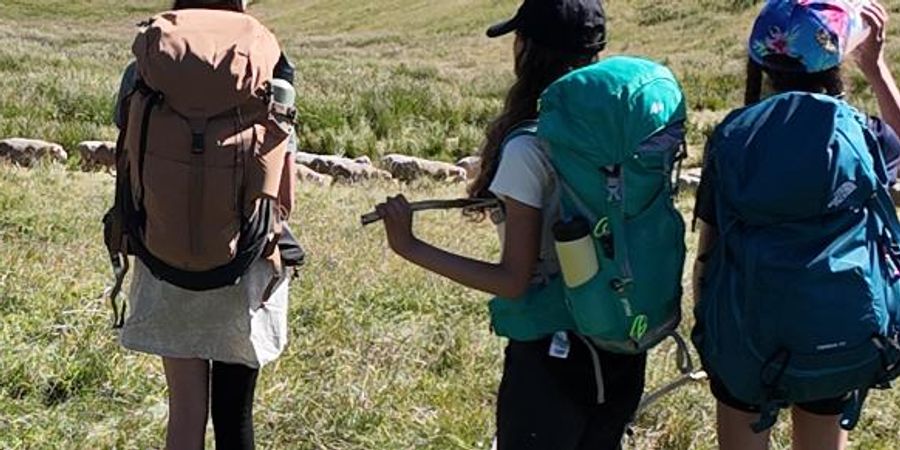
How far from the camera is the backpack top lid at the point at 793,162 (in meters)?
2.44

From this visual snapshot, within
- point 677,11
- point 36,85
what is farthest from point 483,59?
point 36,85

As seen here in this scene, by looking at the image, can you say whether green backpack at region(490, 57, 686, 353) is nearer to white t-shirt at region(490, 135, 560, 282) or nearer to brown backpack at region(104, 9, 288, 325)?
white t-shirt at region(490, 135, 560, 282)

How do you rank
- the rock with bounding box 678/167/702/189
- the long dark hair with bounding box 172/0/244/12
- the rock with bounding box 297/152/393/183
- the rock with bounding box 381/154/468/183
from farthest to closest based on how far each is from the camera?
the rock with bounding box 381/154/468/183 < the rock with bounding box 297/152/393/183 < the rock with bounding box 678/167/702/189 < the long dark hair with bounding box 172/0/244/12

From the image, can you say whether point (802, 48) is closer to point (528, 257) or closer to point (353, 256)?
point (528, 257)

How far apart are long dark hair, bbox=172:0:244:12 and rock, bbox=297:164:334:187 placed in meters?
7.97

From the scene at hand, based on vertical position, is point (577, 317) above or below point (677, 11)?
above

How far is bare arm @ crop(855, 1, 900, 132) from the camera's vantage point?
2826 millimetres

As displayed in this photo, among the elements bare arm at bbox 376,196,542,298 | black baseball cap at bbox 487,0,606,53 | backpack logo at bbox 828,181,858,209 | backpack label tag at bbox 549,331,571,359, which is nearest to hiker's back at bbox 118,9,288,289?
bare arm at bbox 376,196,542,298

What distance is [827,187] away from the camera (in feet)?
8.00

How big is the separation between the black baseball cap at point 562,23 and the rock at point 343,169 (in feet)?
31.9

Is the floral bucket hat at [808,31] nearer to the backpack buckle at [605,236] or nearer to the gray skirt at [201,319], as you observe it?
the backpack buckle at [605,236]

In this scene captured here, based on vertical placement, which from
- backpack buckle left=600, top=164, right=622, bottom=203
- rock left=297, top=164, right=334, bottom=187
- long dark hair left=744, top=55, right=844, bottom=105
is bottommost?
rock left=297, top=164, right=334, bottom=187

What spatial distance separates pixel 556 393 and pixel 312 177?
30.5 feet

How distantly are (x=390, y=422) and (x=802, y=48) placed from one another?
203cm
